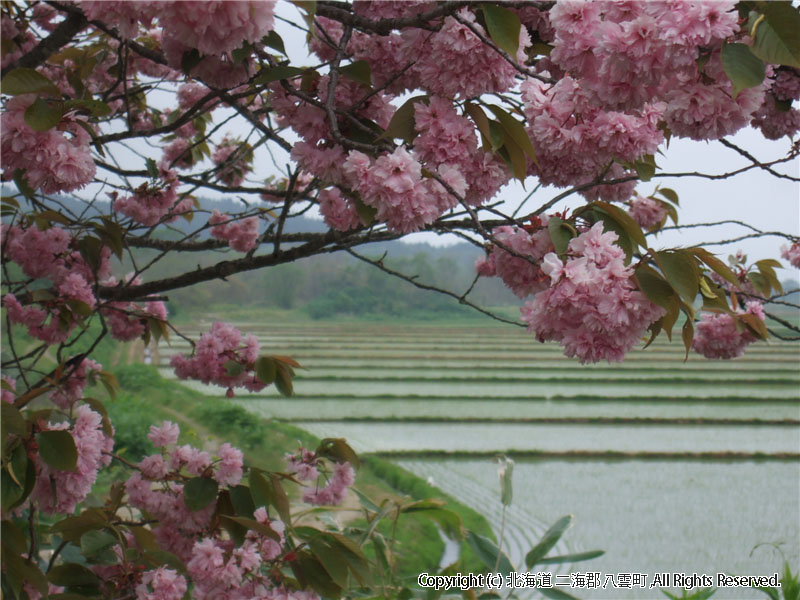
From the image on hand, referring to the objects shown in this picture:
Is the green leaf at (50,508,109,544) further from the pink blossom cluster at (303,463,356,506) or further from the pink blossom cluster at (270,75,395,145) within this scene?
the pink blossom cluster at (303,463,356,506)

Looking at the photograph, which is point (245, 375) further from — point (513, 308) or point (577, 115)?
point (513, 308)

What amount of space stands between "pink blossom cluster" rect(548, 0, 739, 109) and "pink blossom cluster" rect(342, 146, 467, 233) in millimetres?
112

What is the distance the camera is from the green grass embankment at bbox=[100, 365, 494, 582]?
6.89 feet

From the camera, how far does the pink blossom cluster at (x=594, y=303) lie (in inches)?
16.6

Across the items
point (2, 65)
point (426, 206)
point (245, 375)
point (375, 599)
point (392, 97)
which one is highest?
point (2, 65)

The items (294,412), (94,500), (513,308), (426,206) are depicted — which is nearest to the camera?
(426,206)

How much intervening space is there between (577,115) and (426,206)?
143 mm

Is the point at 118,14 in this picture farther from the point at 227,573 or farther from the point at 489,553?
the point at 489,553

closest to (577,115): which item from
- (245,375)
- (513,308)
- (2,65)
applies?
(245,375)

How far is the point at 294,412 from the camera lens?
2920 millimetres

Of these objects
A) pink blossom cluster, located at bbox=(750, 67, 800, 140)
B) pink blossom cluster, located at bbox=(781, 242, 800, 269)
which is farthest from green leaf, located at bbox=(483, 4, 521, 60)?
pink blossom cluster, located at bbox=(781, 242, 800, 269)

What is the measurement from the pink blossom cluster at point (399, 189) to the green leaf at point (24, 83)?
Result: 0.22 metres

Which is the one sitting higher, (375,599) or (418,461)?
(375,599)

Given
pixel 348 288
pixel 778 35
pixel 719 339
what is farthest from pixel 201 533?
pixel 348 288
